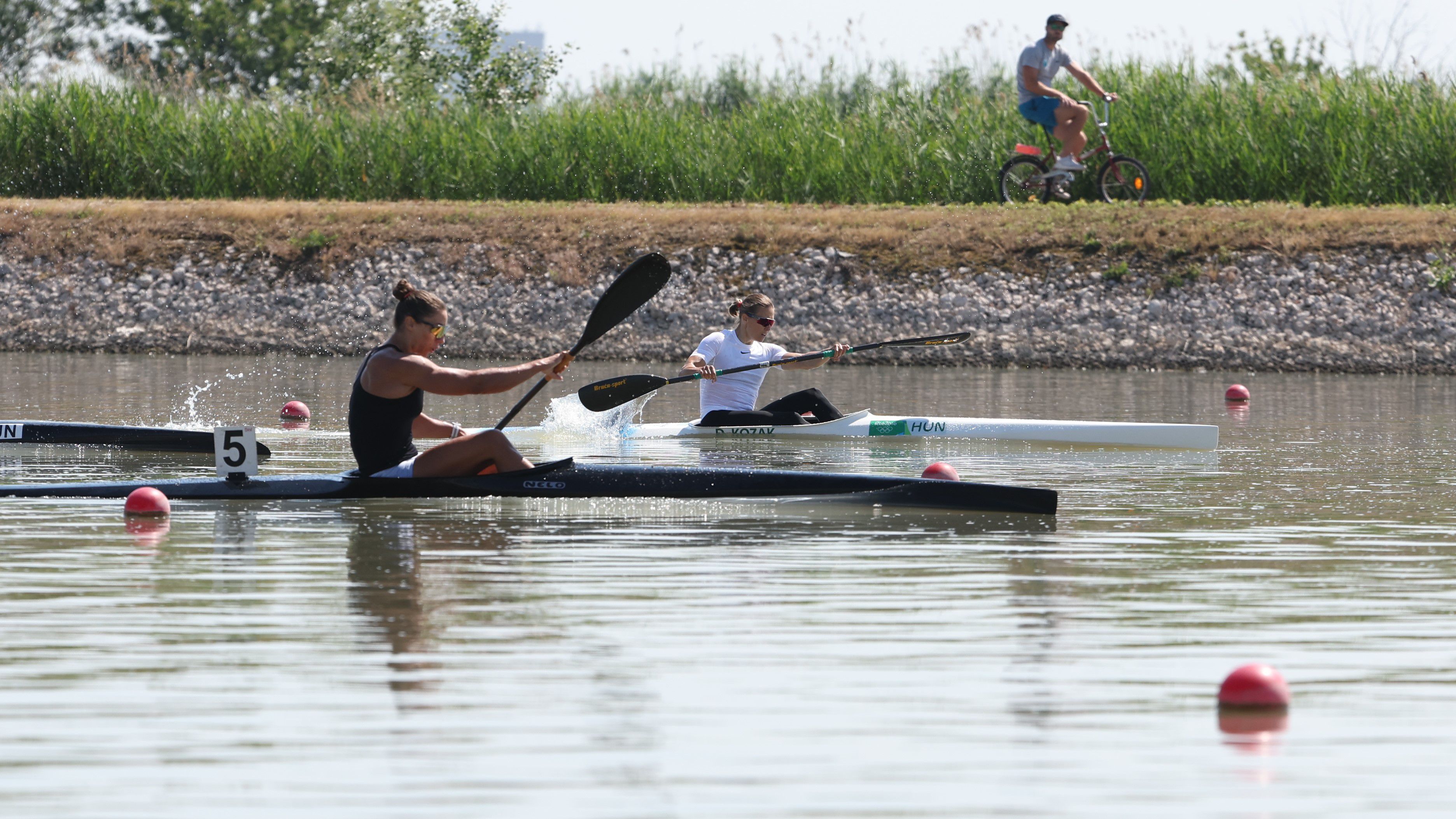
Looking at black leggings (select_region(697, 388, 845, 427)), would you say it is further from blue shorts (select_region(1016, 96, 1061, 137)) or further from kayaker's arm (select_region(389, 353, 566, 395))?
blue shorts (select_region(1016, 96, 1061, 137))

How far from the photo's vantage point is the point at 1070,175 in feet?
80.6

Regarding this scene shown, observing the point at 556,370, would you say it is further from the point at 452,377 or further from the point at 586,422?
the point at 586,422

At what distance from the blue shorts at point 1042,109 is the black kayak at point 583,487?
47.7 ft

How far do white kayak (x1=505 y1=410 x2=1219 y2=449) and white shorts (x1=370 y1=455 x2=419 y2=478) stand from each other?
14.9 feet

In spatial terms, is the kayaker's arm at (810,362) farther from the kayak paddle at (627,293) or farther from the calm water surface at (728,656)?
the calm water surface at (728,656)

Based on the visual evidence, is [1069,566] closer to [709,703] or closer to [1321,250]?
[709,703]

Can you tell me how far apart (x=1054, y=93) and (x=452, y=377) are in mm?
15250

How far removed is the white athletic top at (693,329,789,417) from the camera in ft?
45.4

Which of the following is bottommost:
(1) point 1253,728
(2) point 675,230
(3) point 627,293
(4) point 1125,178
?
(1) point 1253,728

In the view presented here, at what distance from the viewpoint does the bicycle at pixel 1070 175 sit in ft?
79.8

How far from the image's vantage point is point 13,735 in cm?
489

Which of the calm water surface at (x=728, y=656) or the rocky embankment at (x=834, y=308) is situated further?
the rocky embankment at (x=834, y=308)

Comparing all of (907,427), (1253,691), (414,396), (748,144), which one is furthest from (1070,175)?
(1253,691)

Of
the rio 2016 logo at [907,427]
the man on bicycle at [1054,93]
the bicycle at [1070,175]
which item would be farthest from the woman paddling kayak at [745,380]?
the bicycle at [1070,175]
